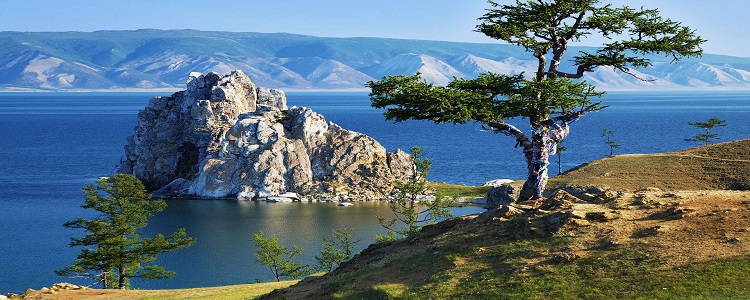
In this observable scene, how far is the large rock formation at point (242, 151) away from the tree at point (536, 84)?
94.3 metres

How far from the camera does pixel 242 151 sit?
131m

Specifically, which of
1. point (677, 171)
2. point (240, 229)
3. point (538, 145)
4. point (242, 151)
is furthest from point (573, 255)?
point (242, 151)

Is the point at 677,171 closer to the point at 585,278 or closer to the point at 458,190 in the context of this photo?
the point at 458,190

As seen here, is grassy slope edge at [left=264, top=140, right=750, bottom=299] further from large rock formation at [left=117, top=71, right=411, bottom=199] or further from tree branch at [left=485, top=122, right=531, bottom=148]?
large rock formation at [left=117, top=71, right=411, bottom=199]

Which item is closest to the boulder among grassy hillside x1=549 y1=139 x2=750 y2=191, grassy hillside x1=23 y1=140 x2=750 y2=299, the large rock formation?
grassy hillside x1=549 y1=139 x2=750 y2=191

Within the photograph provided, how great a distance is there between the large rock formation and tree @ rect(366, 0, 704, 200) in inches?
3714

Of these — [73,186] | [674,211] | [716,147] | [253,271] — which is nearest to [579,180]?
[716,147]

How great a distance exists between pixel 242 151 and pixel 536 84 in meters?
103

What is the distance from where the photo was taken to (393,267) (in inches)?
1212

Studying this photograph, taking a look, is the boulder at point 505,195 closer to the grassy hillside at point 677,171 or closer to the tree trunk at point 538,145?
the grassy hillside at point 677,171

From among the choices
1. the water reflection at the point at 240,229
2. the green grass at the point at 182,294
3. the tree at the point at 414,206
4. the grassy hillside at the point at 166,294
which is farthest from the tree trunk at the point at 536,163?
the water reflection at the point at 240,229

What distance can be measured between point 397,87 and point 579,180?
58871 mm

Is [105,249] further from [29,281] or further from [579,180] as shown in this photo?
[579,180]

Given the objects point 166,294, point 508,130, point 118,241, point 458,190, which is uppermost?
point 508,130
